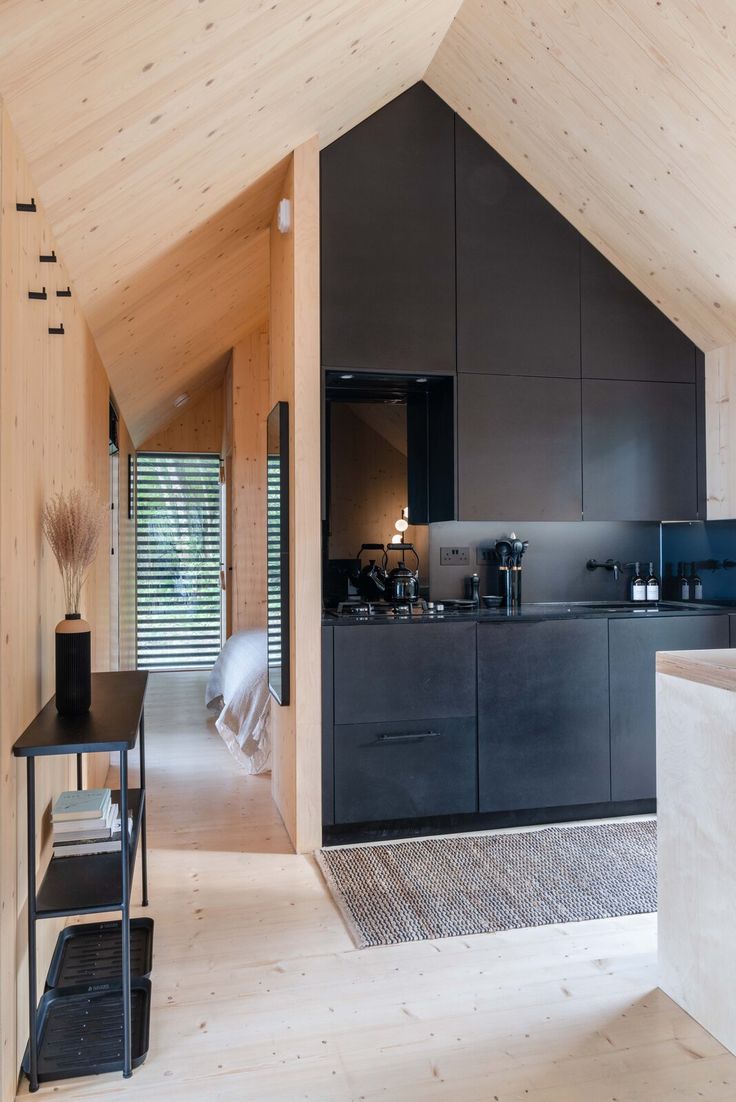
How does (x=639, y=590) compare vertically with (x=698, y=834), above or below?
above

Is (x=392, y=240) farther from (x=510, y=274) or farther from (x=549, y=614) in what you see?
(x=549, y=614)

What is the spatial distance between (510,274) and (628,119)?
83 cm

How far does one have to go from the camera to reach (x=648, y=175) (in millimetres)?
3162

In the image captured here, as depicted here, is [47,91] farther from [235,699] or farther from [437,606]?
[235,699]

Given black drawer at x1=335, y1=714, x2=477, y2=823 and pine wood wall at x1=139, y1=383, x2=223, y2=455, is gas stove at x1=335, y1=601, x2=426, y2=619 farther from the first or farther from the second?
pine wood wall at x1=139, y1=383, x2=223, y2=455

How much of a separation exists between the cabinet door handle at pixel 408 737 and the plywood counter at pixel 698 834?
1.21 meters

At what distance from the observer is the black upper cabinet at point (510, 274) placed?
11.8ft

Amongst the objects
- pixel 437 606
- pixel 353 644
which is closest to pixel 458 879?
pixel 353 644

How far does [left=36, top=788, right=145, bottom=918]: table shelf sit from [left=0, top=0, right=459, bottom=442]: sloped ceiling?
5.70 ft

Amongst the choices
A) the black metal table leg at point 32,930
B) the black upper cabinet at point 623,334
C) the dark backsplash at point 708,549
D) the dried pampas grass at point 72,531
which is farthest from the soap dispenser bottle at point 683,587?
the black metal table leg at point 32,930

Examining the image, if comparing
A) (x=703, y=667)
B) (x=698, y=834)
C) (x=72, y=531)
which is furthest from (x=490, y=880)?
(x=72, y=531)

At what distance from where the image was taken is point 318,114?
10.1 feet

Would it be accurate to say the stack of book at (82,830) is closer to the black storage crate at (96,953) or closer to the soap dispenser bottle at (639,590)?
the black storage crate at (96,953)

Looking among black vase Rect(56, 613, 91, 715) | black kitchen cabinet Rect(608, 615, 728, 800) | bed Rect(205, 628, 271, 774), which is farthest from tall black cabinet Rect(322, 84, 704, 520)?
black vase Rect(56, 613, 91, 715)
